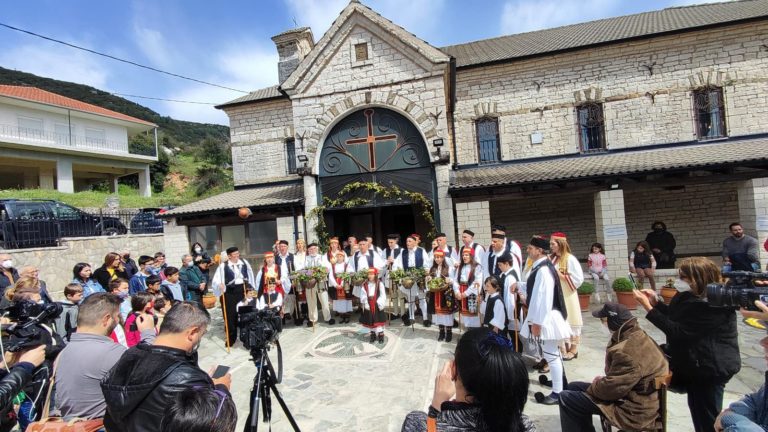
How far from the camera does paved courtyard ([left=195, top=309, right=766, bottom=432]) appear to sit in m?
4.16

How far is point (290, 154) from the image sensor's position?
15.0 m

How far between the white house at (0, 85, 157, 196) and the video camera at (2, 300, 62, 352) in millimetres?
26686

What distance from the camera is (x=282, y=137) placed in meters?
15.0

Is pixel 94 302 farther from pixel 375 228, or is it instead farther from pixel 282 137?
pixel 282 137

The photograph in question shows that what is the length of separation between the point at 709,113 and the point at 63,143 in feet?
116

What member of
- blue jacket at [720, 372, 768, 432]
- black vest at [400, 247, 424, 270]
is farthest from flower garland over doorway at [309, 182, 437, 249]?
blue jacket at [720, 372, 768, 432]

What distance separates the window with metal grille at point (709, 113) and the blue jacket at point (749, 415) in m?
13.3

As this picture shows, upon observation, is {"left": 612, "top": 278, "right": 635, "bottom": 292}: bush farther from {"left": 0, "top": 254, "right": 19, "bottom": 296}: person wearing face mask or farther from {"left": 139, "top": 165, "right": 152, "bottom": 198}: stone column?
{"left": 139, "top": 165, "right": 152, "bottom": 198}: stone column

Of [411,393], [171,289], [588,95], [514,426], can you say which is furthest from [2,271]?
[588,95]

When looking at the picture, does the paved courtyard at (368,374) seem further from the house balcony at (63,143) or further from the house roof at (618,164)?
the house balcony at (63,143)

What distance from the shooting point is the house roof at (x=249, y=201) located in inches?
458

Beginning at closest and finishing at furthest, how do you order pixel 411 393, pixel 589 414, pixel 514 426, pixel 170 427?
pixel 170 427
pixel 514 426
pixel 589 414
pixel 411 393

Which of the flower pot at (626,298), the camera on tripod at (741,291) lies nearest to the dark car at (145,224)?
the flower pot at (626,298)

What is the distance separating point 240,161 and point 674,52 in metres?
16.2
